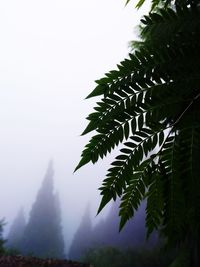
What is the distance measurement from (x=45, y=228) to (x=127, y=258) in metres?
34.6

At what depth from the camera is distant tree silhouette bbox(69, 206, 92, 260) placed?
64125 mm

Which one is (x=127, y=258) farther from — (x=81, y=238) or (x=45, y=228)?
(x=81, y=238)

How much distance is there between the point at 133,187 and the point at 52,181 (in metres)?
70.3

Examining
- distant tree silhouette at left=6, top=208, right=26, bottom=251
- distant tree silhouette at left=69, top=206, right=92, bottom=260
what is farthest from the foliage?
distant tree silhouette at left=6, top=208, right=26, bottom=251

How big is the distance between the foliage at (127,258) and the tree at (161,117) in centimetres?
2648

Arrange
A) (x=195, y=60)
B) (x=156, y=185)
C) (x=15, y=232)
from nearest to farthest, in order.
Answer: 1. (x=195, y=60)
2. (x=156, y=185)
3. (x=15, y=232)

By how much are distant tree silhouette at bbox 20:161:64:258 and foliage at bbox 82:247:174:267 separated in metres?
25.2

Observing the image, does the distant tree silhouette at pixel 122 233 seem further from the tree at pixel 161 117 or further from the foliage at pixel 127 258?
the tree at pixel 161 117

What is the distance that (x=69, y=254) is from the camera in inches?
2547

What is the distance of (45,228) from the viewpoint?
59.8m

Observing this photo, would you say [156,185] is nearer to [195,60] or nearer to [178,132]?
[178,132]

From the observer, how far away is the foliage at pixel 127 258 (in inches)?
1048

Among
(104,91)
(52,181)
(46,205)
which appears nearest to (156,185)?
(104,91)

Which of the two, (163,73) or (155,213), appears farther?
(155,213)
